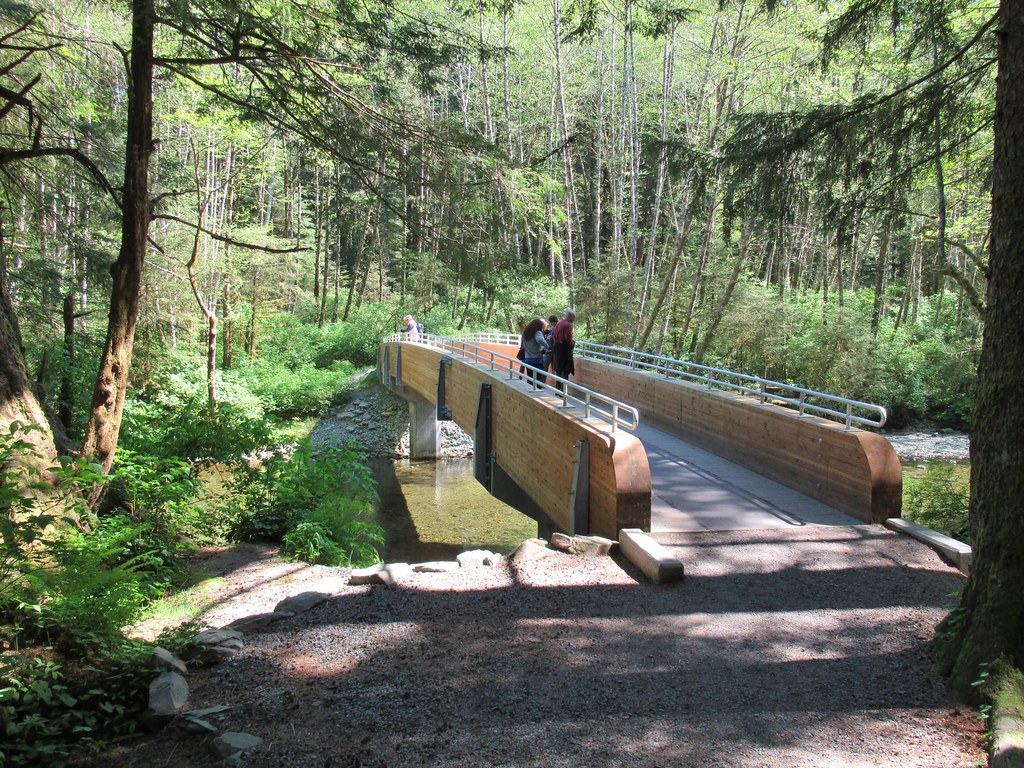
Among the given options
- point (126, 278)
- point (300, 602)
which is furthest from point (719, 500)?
point (126, 278)

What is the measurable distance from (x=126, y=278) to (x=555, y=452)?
508 centimetres

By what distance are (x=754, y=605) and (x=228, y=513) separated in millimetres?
6018

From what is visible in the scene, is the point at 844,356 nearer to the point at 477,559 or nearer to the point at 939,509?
the point at 939,509

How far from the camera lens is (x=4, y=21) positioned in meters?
7.24

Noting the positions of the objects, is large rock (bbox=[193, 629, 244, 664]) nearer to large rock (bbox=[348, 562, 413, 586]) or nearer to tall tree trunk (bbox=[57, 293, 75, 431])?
large rock (bbox=[348, 562, 413, 586])

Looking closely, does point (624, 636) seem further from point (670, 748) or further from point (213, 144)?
point (213, 144)

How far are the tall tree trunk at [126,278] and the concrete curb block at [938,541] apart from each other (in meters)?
7.64

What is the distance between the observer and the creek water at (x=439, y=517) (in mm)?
13594

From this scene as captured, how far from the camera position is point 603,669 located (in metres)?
4.21

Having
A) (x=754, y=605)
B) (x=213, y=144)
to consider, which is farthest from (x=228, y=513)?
(x=213, y=144)

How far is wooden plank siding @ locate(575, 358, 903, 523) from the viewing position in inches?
283

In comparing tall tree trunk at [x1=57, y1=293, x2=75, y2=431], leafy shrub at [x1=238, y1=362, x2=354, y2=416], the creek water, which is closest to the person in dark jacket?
the creek water

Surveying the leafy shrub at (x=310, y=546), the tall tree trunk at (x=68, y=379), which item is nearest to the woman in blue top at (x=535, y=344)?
the leafy shrub at (x=310, y=546)

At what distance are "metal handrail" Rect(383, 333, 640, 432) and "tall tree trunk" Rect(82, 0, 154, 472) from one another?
4.77 metres
